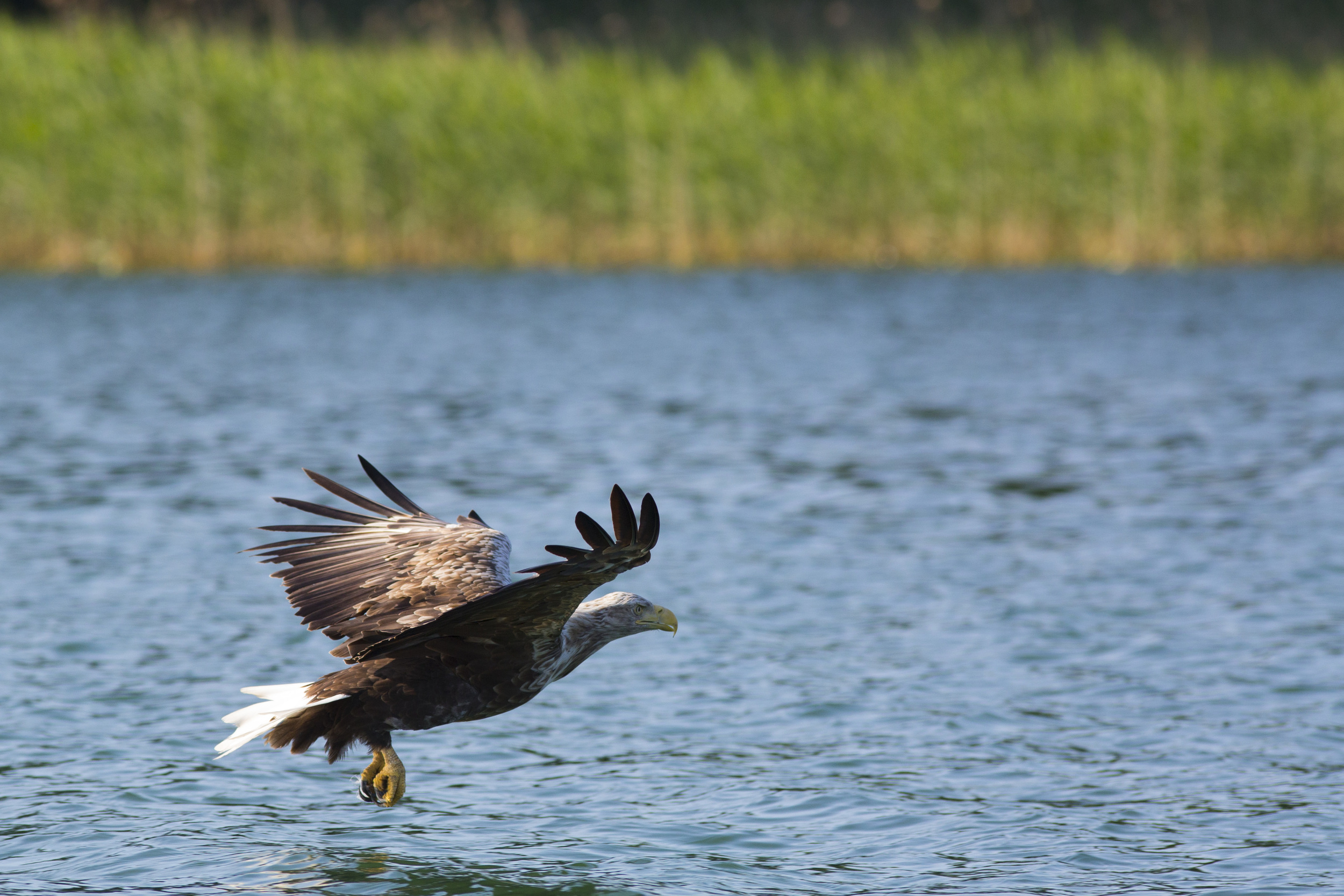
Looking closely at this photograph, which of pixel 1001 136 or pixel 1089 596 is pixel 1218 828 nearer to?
pixel 1089 596

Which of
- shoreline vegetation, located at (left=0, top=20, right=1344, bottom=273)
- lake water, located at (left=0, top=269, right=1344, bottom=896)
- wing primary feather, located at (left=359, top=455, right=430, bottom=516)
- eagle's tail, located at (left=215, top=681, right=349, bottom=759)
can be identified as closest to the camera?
eagle's tail, located at (left=215, top=681, right=349, bottom=759)

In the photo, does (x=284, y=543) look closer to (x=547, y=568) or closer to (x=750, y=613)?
(x=547, y=568)

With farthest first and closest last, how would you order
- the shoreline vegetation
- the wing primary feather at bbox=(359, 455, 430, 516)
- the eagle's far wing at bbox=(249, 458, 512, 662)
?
the shoreline vegetation → the wing primary feather at bbox=(359, 455, 430, 516) → the eagle's far wing at bbox=(249, 458, 512, 662)

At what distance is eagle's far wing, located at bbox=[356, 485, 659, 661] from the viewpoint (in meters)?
4.63

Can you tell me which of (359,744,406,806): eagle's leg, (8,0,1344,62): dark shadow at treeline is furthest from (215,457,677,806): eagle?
(8,0,1344,62): dark shadow at treeline

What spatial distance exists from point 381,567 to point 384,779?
69cm

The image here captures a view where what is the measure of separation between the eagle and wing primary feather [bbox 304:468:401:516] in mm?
14

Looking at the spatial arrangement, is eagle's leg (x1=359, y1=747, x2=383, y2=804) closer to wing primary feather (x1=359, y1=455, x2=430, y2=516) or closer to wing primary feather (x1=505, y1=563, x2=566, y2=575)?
wing primary feather (x1=359, y1=455, x2=430, y2=516)

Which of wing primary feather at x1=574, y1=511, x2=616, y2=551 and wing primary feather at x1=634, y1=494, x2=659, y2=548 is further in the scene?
wing primary feather at x1=574, y1=511, x2=616, y2=551

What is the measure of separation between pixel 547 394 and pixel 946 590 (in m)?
7.47

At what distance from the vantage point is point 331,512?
6.11 metres

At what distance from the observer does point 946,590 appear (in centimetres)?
930

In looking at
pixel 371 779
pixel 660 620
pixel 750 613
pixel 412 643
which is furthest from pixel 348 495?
pixel 750 613

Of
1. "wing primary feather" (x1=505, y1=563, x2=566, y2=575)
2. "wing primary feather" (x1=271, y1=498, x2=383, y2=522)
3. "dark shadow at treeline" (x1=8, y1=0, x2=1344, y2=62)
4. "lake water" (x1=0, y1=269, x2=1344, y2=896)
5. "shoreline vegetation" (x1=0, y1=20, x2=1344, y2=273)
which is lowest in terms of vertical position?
"lake water" (x1=0, y1=269, x2=1344, y2=896)
